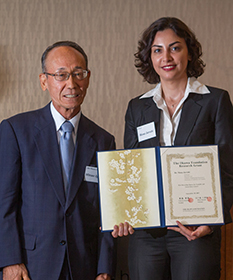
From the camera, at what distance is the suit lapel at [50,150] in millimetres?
1698

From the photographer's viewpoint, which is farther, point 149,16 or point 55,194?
point 149,16

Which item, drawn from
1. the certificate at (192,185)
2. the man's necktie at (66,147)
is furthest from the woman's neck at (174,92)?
the man's necktie at (66,147)

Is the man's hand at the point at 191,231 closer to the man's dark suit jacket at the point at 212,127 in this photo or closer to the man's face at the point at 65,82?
the man's dark suit jacket at the point at 212,127

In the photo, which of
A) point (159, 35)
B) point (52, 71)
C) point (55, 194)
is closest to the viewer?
point (55, 194)

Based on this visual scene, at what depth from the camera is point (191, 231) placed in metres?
1.66

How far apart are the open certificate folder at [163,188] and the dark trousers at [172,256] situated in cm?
14

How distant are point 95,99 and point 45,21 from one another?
79 cm

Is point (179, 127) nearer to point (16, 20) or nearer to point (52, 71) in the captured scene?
point (52, 71)

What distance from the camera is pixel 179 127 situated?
1.84 m

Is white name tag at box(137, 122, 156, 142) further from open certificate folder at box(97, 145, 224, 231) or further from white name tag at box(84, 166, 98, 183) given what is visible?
white name tag at box(84, 166, 98, 183)

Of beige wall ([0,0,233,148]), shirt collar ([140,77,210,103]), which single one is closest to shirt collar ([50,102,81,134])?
shirt collar ([140,77,210,103])

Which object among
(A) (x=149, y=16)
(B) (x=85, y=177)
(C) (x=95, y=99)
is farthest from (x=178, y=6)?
(B) (x=85, y=177)

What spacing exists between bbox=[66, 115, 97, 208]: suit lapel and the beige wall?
991mm

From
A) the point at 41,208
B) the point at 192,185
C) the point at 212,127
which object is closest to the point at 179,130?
the point at 212,127
